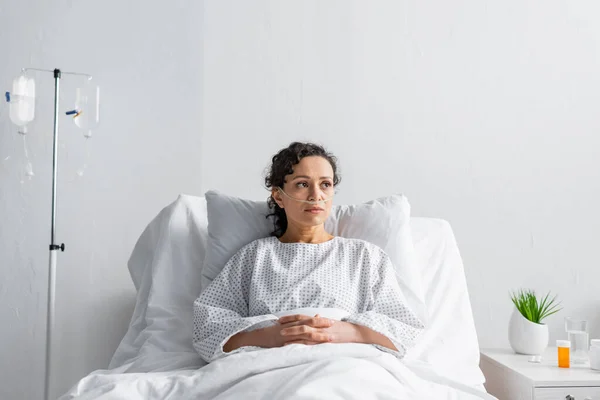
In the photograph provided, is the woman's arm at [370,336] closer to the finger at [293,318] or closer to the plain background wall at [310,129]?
the finger at [293,318]

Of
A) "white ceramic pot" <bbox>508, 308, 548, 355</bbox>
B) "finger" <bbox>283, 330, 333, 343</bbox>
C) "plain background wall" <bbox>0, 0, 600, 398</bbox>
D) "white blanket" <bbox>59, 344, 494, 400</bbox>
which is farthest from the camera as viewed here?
"plain background wall" <bbox>0, 0, 600, 398</bbox>

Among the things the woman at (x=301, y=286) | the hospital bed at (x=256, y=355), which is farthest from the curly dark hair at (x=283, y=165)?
the hospital bed at (x=256, y=355)

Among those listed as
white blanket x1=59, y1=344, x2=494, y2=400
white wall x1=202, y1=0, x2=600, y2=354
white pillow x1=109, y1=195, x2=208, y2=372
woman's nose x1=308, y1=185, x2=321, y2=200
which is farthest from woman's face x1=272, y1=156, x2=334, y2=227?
white wall x1=202, y1=0, x2=600, y2=354

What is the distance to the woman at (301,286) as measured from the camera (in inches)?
65.1

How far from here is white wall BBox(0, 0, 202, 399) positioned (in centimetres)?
244

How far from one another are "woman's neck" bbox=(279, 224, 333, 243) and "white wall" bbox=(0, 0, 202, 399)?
66 cm

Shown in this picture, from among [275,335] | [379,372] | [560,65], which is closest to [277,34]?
[560,65]

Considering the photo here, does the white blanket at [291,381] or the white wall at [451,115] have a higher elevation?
the white wall at [451,115]

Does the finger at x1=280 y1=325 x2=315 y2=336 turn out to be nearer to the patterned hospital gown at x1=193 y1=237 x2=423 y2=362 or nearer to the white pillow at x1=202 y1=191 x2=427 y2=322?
the patterned hospital gown at x1=193 y1=237 x2=423 y2=362

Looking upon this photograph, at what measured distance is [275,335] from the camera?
5.38ft

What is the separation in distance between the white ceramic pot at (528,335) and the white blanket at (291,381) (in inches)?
29.8

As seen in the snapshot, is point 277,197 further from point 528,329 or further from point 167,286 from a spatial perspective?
point 528,329

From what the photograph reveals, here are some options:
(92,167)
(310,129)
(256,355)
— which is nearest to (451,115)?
(310,129)

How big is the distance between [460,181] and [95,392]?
5.59 feet
